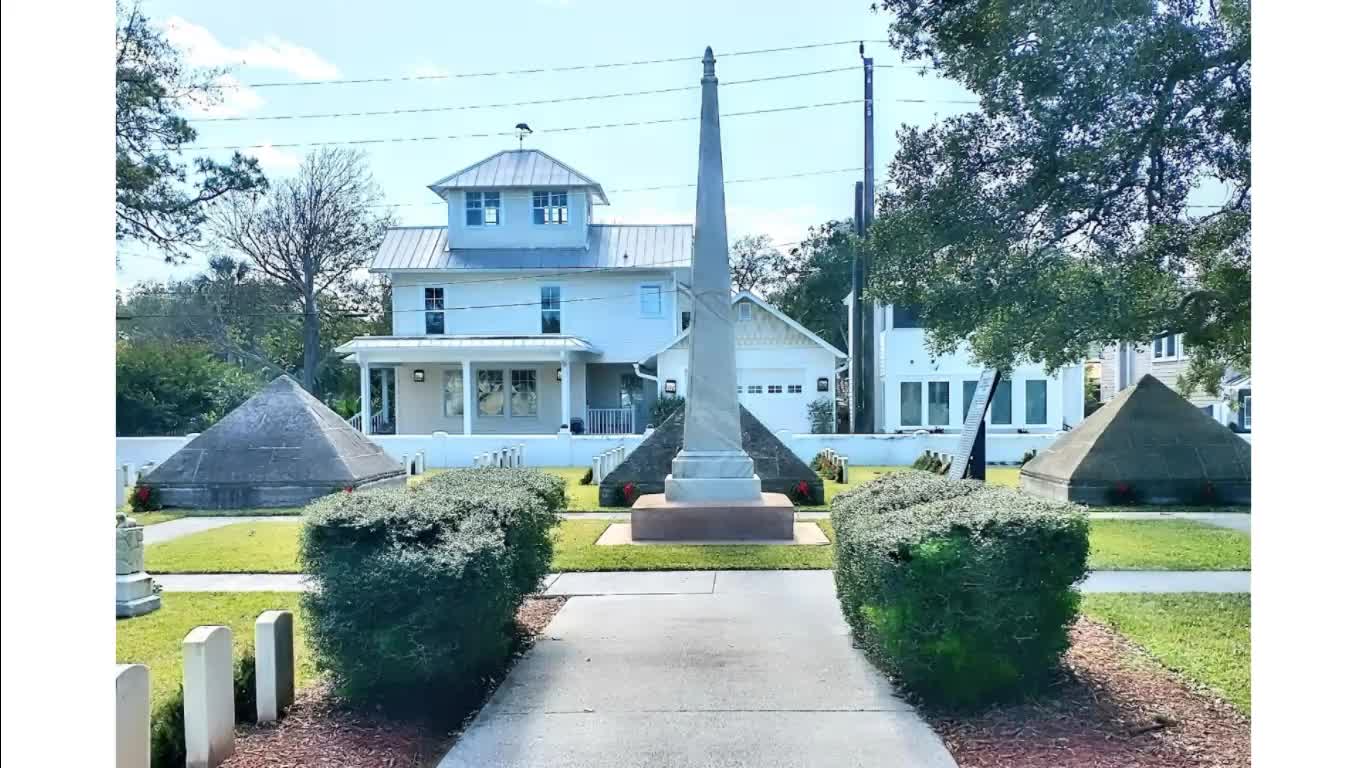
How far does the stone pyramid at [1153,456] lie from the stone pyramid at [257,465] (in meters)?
8.58

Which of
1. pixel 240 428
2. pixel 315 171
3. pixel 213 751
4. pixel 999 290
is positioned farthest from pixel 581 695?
pixel 240 428

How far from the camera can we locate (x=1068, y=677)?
156 inches

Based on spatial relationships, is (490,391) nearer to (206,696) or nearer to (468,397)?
(468,397)

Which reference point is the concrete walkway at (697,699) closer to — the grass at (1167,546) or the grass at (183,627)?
the grass at (183,627)

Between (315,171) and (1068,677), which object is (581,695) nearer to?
(1068,677)

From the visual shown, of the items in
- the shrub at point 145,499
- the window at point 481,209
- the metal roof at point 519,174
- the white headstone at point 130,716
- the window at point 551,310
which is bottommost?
the shrub at point 145,499

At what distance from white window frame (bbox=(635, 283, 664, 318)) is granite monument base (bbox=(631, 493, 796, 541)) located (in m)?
11.7

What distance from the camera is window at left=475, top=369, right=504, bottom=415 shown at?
726 inches

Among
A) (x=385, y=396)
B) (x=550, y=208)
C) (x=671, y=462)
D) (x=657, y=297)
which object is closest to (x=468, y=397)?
(x=385, y=396)

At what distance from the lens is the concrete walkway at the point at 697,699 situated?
3.36 metres

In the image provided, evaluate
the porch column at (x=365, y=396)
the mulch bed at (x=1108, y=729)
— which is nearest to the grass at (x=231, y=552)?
the mulch bed at (x=1108, y=729)

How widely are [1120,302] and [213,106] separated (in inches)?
261

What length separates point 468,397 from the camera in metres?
17.2
